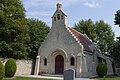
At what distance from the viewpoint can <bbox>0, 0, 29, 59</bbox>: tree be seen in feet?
129

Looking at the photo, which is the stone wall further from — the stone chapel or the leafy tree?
the leafy tree

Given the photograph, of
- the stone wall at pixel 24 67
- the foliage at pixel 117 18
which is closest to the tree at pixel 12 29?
the stone wall at pixel 24 67

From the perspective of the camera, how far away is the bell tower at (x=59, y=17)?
4025 centimetres

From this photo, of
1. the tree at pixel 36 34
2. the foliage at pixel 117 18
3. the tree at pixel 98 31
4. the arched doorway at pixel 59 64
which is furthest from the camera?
the tree at pixel 98 31

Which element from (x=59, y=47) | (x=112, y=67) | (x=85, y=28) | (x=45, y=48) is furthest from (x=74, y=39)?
(x=85, y=28)

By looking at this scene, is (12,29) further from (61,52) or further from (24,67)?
(61,52)

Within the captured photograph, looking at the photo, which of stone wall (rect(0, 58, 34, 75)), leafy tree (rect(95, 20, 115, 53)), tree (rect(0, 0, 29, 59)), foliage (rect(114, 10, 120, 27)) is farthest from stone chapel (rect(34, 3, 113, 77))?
leafy tree (rect(95, 20, 115, 53))

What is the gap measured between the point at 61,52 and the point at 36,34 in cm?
1331

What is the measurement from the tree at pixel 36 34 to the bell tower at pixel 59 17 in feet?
35.0

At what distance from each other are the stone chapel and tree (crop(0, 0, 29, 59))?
4062 millimetres

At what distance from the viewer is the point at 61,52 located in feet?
130

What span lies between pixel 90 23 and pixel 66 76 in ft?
175

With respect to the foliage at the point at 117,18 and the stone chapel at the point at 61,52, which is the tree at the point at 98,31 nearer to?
the stone chapel at the point at 61,52

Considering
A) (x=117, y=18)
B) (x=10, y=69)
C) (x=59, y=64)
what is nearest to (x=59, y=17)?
(x=59, y=64)
